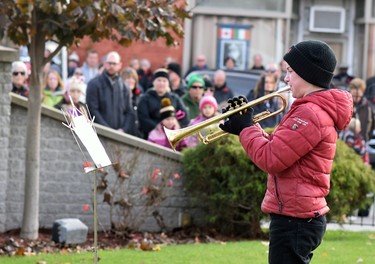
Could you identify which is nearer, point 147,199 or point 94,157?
point 94,157

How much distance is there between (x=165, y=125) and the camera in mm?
13992

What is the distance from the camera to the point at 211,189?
12.7 meters

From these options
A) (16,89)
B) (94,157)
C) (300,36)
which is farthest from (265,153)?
(300,36)

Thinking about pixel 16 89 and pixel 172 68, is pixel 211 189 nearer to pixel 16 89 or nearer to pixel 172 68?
pixel 16 89

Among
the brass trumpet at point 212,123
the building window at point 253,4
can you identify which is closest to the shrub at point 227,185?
the brass trumpet at point 212,123

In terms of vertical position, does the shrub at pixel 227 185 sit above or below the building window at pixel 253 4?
below

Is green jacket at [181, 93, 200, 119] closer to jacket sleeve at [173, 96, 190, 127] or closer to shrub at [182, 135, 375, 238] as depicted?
jacket sleeve at [173, 96, 190, 127]

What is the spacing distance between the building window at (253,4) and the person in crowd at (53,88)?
39.3 feet

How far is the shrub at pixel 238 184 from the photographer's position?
12.4 metres

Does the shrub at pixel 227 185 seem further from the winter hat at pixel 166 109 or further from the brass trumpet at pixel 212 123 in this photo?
the brass trumpet at pixel 212 123

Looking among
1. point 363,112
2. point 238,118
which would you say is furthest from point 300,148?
point 363,112

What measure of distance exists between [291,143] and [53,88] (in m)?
10.3

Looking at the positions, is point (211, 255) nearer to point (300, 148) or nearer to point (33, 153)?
point (33, 153)

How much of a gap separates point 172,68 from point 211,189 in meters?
7.33
